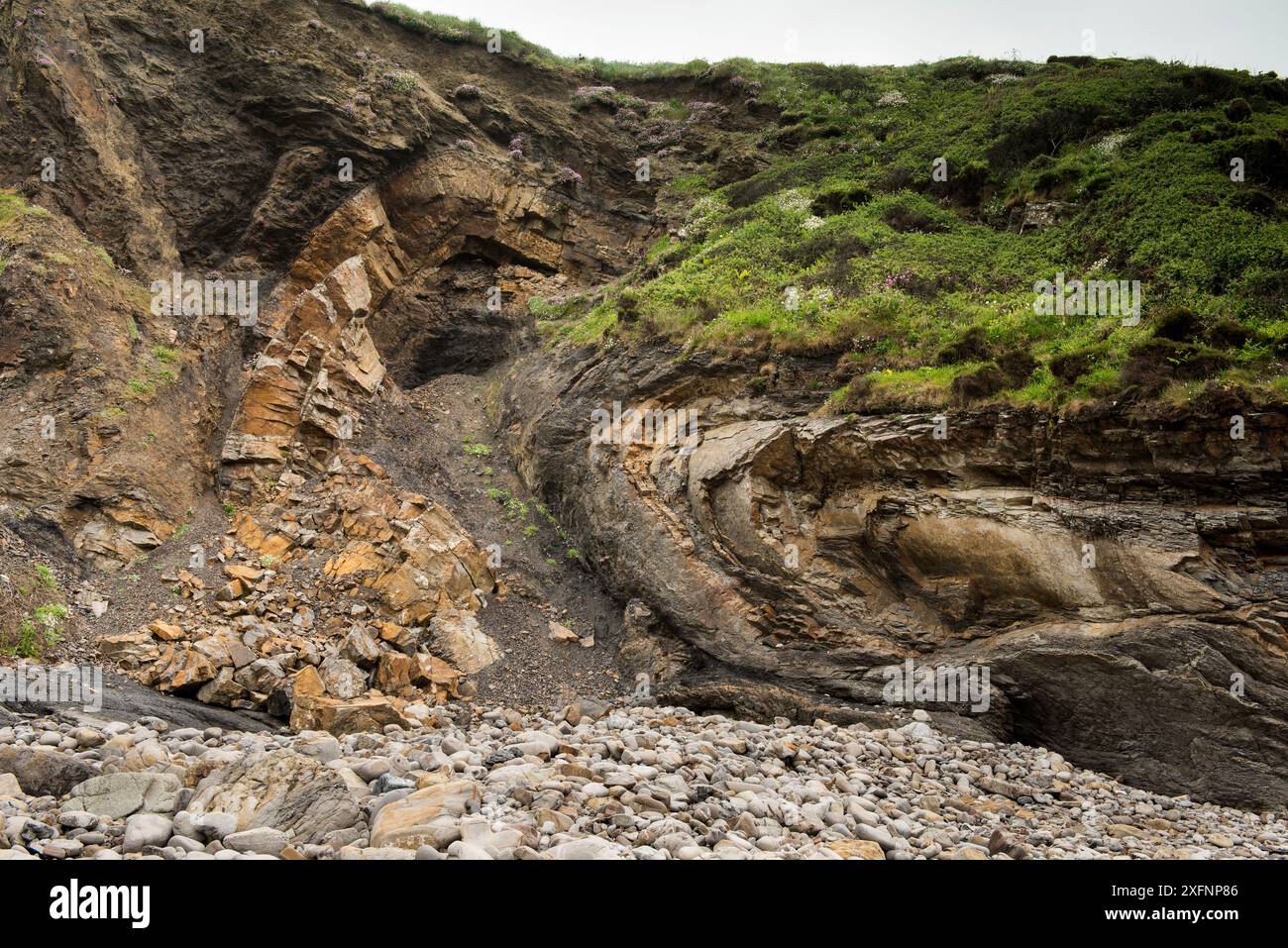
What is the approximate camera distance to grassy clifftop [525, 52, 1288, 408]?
10688mm

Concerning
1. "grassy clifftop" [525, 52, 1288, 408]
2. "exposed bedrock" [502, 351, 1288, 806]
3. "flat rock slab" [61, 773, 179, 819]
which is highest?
"grassy clifftop" [525, 52, 1288, 408]

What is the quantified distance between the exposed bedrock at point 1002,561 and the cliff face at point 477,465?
44 millimetres

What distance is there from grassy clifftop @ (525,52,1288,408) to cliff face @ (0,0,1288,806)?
1.60 feet

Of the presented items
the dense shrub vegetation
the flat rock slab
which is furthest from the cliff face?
the flat rock slab

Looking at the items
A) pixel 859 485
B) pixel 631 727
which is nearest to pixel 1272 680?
pixel 859 485

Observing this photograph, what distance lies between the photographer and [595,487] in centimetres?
1520

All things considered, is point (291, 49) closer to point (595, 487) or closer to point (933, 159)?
point (595, 487)

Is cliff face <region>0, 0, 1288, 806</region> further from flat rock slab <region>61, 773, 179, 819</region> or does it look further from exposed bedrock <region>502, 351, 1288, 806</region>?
flat rock slab <region>61, 773, 179, 819</region>

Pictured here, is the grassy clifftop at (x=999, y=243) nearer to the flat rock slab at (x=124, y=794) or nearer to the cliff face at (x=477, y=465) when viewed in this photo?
the cliff face at (x=477, y=465)

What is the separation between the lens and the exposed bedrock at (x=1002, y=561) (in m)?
8.77

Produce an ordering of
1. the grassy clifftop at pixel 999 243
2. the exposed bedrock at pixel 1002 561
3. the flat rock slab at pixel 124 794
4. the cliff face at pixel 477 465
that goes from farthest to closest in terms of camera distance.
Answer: the grassy clifftop at pixel 999 243
the cliff face at pixel 477 465
the exposed bedrock at pixel 1002 561
the flat rock slab at pixel 124 794

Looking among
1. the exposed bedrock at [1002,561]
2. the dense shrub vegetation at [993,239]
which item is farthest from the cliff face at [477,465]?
the dense shrub vegetation at [993,239]

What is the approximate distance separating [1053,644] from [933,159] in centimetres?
1745
